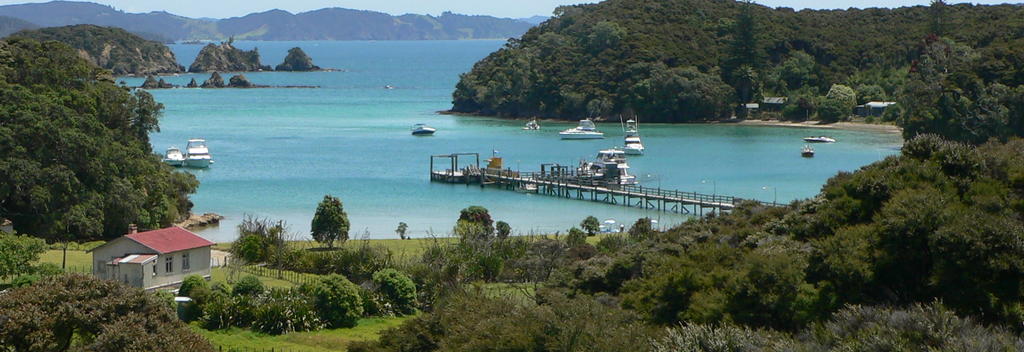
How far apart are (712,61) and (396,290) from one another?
8236cm

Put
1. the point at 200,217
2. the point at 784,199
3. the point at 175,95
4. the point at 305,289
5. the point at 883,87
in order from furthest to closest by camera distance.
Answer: the point at 175,95 → the point at 883,87 → the point at 784,199 → the point at 200,217 → the point at 305,289

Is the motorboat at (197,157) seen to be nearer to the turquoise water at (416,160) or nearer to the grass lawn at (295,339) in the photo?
the turquoise water at (416,160)

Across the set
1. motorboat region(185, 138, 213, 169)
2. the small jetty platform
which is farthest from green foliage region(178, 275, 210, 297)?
motorboat region(185, 138, 213, 169)

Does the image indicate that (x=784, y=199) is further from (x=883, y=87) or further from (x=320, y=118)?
(x=320, y=118)

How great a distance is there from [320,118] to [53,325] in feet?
292

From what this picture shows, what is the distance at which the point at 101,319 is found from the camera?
67.4ft

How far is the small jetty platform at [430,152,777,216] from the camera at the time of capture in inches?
2109

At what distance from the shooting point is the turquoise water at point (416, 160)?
53.6 metres

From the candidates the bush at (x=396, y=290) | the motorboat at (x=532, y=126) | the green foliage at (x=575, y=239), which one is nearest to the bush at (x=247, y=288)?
the bush at (x=396, y=290)

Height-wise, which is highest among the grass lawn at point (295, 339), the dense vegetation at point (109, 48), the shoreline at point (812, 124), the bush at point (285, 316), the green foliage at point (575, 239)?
the dense vegetation at point (109, 48)

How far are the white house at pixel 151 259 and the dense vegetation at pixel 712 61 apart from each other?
66.9 meters

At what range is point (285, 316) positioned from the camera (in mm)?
26906

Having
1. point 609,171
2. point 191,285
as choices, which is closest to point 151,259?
point 191,285

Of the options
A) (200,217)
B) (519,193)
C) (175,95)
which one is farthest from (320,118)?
(200,217)
